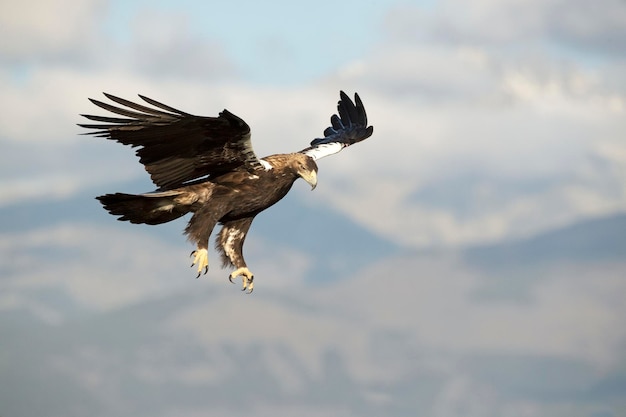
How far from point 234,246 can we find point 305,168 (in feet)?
5.40

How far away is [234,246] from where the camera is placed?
23.2 metres

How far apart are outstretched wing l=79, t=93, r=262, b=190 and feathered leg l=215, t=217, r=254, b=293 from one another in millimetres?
986

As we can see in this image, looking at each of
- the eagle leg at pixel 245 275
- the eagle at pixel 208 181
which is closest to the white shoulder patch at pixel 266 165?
the eagle at pixel 208 181

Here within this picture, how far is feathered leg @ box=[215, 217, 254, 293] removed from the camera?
910 inches

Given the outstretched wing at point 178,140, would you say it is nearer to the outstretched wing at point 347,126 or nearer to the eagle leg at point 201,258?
the eagle leg at point 201,258

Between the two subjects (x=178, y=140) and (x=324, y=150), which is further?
(x=324, y=150)

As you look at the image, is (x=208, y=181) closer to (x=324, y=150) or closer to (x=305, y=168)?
(x=305, y=168)

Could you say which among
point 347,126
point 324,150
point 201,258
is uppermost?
point 347,126

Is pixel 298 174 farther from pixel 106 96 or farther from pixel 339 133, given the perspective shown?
pixel 339 133

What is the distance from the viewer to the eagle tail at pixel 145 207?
72.2 ft

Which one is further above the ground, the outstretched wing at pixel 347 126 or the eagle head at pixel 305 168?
the outstretched wing at pixel 347 126

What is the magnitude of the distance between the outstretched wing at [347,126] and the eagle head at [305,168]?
10.8ft

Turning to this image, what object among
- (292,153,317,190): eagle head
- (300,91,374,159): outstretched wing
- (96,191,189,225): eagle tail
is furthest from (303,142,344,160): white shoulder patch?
(96,191,189,225): eagle tail

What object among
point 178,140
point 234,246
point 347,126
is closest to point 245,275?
point 234,246
